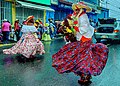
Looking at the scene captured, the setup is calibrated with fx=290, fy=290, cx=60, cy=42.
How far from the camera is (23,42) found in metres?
11.4

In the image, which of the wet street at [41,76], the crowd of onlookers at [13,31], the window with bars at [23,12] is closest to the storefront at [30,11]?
the window with bars at [23,12]

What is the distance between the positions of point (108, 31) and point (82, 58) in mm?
13023

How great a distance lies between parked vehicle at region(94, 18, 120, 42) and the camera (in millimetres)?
18703

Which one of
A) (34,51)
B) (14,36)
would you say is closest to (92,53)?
(34,51)

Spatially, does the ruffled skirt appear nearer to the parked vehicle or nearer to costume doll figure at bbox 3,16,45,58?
costume doll figure at bbox 3,16,45,58

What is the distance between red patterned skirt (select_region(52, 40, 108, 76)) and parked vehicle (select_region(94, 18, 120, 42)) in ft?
40.2

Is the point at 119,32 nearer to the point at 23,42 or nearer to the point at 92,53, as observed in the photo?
the point at 23,42

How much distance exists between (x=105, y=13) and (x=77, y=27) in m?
53.5

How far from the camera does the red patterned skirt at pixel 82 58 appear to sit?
6324 millimetres

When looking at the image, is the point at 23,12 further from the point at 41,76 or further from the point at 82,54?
the point at 82,54

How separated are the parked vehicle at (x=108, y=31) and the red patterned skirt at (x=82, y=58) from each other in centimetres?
1225

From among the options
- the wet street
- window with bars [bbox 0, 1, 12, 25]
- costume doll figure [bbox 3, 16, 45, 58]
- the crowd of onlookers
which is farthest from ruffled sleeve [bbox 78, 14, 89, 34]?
window with bars [bbox 0, 1, 12, 25]

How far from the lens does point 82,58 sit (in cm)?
643

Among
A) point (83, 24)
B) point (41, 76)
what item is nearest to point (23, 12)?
point (41, 76)
